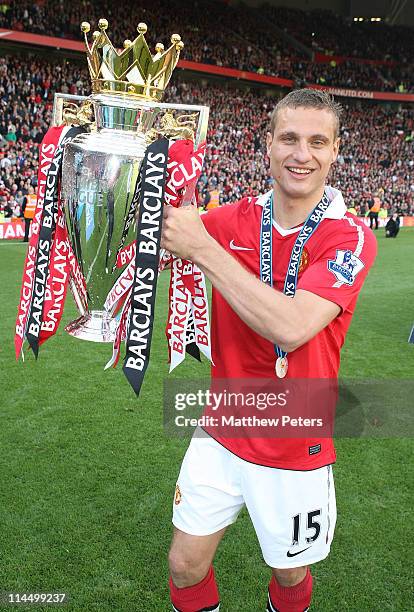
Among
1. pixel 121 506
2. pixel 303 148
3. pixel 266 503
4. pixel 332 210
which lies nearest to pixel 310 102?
pixel 303 148

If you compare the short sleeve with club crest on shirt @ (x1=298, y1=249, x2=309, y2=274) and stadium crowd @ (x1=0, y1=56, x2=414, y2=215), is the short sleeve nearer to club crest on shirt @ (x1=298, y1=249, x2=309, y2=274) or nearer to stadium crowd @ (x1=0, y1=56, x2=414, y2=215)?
club crest on shirt @ (x1=298, y1=249, x2=309, y2=274)

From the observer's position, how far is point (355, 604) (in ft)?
8.78

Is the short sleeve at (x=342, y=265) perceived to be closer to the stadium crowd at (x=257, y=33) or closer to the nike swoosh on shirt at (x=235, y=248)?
the nike swoosh on shirt at (x=235, y=248)

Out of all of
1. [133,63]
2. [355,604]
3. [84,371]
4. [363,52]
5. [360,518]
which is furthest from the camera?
[363,52]

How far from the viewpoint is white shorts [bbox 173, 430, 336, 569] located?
2.02 m

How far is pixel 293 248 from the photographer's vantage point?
6.17 ft

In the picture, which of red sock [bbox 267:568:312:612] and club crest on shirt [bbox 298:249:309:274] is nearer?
club crest on shirt [bbox 298:249:309:274]

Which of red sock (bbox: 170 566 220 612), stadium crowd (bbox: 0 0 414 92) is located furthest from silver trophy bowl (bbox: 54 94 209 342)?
stadium crowd (bbox: 0 0 414 92)

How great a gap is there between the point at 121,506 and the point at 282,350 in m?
1.96

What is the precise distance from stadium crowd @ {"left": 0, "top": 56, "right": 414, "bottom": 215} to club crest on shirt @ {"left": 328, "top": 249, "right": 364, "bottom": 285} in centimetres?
1601

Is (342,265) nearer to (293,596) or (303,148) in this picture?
(303,148)

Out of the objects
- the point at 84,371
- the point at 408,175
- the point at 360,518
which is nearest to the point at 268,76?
the point at 408,175

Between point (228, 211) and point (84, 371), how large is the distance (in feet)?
12.3

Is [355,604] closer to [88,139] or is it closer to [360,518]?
[360,518]
